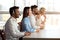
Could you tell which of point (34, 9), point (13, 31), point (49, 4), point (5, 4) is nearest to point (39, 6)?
point (49, 4)

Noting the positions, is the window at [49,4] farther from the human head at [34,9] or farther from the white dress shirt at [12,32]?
the white dress shirt at [12,32]

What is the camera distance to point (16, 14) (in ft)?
10.9

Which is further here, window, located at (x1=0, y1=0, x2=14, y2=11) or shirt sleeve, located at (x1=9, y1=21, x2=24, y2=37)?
window, located at (x1=0, y1=0, x2=14, y2=11)

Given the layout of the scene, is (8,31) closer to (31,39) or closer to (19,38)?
(19,38)

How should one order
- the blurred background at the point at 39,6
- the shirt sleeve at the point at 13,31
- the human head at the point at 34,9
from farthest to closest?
the blurred background at the point at 39,6 → the human head at the point at 34,9 → the shirt sleeve at the point at 13,31

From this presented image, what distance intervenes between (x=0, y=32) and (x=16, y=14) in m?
0.45

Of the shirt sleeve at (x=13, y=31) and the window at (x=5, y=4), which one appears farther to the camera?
the window at (x=5, y=4)

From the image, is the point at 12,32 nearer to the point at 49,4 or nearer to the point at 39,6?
the point at 39,6

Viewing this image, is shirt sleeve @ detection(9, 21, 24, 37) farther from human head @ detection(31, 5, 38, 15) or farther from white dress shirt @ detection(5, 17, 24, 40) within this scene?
human head @ detection(31, 5, 38, 15)

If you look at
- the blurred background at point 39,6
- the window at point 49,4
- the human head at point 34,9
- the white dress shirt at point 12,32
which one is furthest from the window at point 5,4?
the white dress shirt at point 12,32

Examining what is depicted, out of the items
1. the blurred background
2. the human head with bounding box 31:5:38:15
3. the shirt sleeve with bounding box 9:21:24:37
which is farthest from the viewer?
the blurred background

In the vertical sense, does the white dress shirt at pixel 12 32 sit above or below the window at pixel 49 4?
below

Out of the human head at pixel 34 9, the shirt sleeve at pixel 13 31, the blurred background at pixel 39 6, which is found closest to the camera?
the shirt sleeve at pixel 13 31

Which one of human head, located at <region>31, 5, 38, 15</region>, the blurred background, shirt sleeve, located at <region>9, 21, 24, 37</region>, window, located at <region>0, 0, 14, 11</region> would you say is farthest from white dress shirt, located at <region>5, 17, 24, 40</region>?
window, located at <region>0, 0, 14, 11</region>
